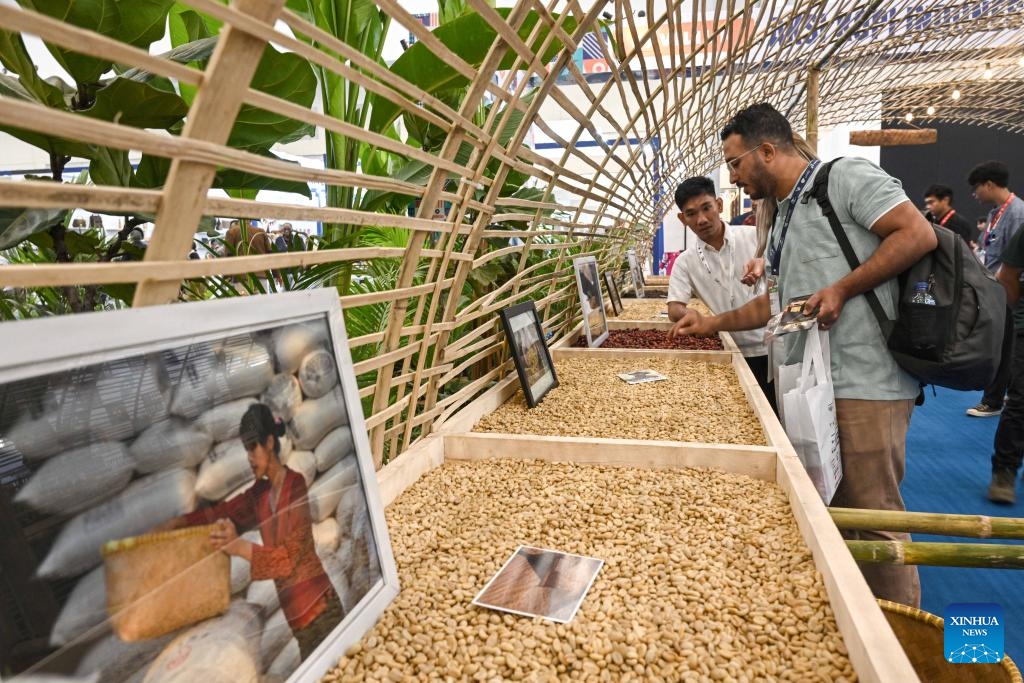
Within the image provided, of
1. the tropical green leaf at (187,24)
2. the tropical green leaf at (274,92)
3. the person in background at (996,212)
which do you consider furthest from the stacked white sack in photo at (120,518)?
the person in background at (996,212)

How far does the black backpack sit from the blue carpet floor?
1.06 meters

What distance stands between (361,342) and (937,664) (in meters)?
1.54

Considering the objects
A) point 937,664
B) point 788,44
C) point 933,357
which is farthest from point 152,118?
point 788,44

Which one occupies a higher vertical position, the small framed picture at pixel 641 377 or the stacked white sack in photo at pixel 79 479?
the stacked white sack in photo at pixel 79 479

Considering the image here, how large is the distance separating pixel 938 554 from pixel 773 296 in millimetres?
1286

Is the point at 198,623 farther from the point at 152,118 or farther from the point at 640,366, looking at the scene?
the point at 640,366

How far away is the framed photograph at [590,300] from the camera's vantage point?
279 centimetres

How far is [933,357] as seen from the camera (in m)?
1.62

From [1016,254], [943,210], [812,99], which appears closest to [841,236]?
[1016,254]

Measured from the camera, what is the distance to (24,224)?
0.82 meters

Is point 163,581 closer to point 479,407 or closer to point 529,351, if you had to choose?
point 479,407

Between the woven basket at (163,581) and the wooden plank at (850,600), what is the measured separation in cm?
71

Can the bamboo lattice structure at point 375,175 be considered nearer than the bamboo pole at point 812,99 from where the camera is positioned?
Yes

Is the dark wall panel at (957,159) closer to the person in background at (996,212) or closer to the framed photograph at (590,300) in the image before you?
the person in background at (996,212)
